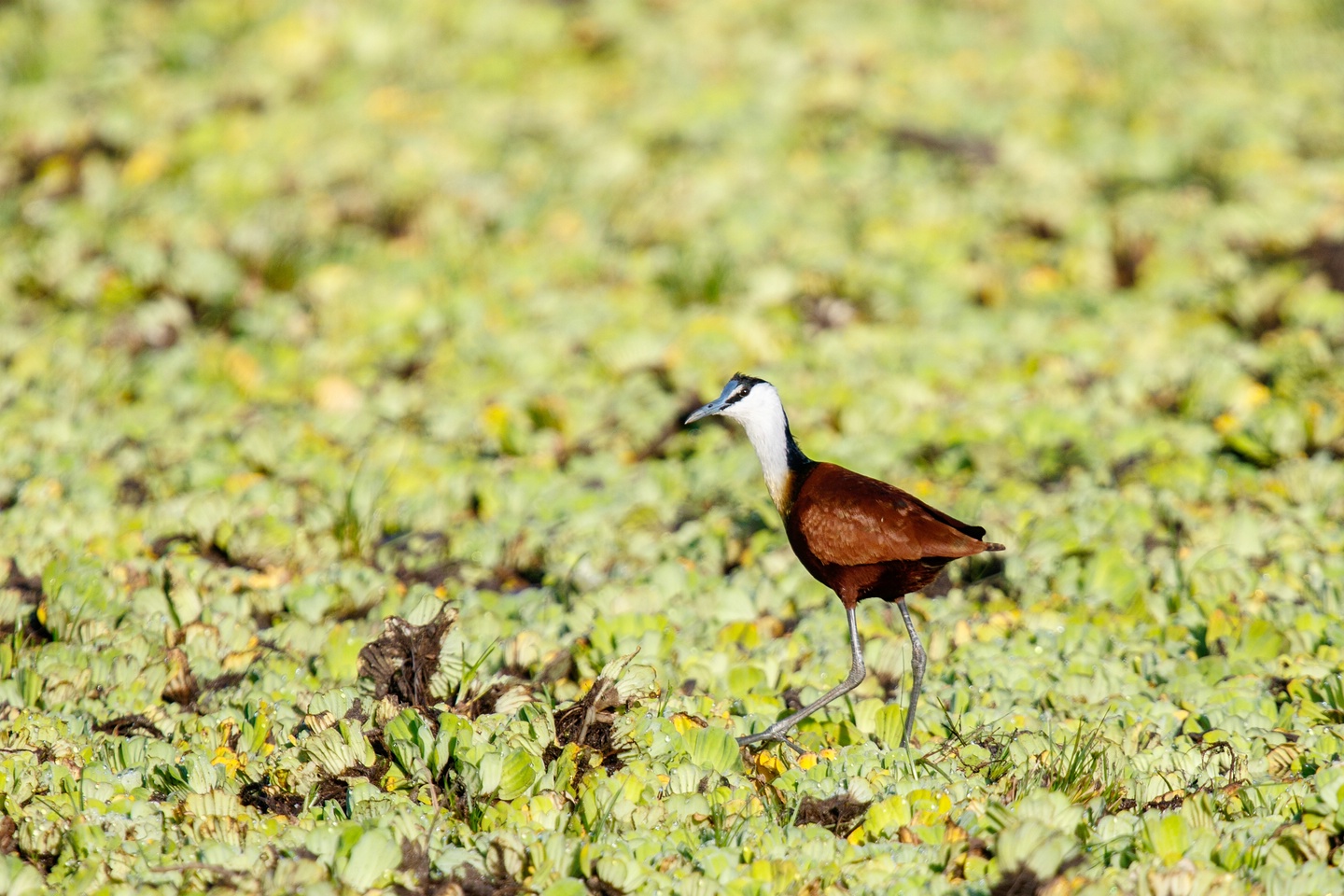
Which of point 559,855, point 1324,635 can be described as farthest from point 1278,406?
point 559,855

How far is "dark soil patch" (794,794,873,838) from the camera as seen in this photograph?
347cm

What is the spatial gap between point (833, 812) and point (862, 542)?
790 millimetres

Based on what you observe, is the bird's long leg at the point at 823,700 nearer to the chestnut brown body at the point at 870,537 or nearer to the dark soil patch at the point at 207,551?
the chestnut brown body at the point at 870,537

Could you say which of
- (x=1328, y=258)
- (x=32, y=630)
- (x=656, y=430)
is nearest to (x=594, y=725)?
(x=32, y=630)

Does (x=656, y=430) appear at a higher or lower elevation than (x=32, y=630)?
lower

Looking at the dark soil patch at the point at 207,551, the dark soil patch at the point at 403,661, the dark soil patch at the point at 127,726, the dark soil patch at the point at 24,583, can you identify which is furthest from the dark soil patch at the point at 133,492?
the dark soil patch at the point at 403,661

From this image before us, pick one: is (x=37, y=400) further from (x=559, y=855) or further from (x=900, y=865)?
(x=900, y=865)

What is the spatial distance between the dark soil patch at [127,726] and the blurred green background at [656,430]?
0.04ft

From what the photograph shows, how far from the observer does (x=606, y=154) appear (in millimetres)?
8406

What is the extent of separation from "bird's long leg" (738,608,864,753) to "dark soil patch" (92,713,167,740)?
1.80 metres

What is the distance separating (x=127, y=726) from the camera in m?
4.04

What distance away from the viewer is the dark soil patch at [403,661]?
13.0ft

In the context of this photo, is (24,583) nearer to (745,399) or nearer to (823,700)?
(745,399)

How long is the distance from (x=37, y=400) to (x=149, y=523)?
4.85 ft
